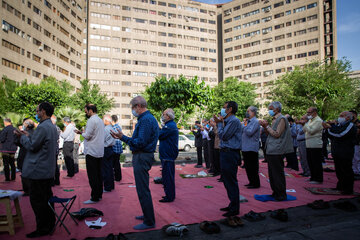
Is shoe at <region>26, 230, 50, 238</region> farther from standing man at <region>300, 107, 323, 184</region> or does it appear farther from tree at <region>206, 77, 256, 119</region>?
tree at <region>206, 77, 256, 119</region>

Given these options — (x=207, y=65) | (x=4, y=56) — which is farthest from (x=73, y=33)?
(x=207, y=65)

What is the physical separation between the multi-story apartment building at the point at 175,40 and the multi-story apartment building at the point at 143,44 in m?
0.24

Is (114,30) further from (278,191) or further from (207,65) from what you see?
(278,191)

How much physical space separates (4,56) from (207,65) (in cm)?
4922

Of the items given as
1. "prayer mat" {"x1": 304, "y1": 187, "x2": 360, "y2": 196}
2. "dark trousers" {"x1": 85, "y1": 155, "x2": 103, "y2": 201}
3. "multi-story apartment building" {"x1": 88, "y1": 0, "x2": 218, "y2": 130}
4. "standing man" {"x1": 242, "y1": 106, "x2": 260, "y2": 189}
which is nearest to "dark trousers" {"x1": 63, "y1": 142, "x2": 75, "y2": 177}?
"dark trousers" {"x1": 85, "y1": 155, "x2": 103, "y2": 201}

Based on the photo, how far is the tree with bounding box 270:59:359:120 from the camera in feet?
93.3

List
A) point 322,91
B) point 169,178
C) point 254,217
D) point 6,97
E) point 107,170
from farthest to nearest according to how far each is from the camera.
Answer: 1. point 6,97
2. point 322,91
3. point 107,170
4. point 169,178
5. point 254,217

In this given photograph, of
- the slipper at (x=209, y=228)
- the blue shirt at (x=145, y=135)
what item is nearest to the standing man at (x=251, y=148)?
the slipper at (x=209, y=228)

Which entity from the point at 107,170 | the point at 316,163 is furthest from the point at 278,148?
the point at 107,170

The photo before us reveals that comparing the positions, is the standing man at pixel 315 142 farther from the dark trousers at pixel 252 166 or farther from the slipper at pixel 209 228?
the slipper at pixel 209 228

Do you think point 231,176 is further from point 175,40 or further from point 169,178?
point 175,40

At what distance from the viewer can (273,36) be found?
67688mm

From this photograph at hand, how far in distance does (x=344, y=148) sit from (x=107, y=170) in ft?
19.4

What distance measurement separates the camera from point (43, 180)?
3.56 metres
